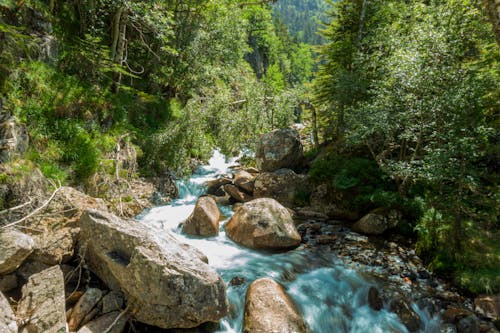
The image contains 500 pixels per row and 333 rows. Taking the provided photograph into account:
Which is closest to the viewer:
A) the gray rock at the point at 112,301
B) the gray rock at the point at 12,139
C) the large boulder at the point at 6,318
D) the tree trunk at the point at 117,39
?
the large boulder at the point at 6,318

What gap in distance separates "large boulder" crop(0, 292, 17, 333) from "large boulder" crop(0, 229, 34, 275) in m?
0.59

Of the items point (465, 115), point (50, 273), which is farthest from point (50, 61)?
point (465, 115)

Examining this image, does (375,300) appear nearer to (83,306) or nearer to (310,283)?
(310,283)

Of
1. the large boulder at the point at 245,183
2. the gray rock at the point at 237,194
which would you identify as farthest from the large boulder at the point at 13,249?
the large boulder at the point at 245,183

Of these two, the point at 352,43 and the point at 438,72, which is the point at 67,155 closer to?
the point at 438,72

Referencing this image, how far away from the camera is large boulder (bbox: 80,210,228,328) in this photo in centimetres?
433

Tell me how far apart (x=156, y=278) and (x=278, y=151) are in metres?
9.80

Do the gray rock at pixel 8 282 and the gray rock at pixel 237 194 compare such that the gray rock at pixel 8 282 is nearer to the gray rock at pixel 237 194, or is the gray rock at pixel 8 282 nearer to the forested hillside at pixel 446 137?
the gray rock at pixel 237 194

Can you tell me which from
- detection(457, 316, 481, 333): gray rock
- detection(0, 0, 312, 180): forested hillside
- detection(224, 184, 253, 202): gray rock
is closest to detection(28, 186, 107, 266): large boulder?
detection(0, 0, 312, 180): forested hillside

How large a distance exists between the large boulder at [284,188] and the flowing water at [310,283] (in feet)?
11.5

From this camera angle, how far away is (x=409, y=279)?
6.62 metres

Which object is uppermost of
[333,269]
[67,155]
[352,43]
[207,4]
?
[207,4]

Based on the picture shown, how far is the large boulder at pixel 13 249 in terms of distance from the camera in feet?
14.0

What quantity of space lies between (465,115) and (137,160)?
10408 millimetres
